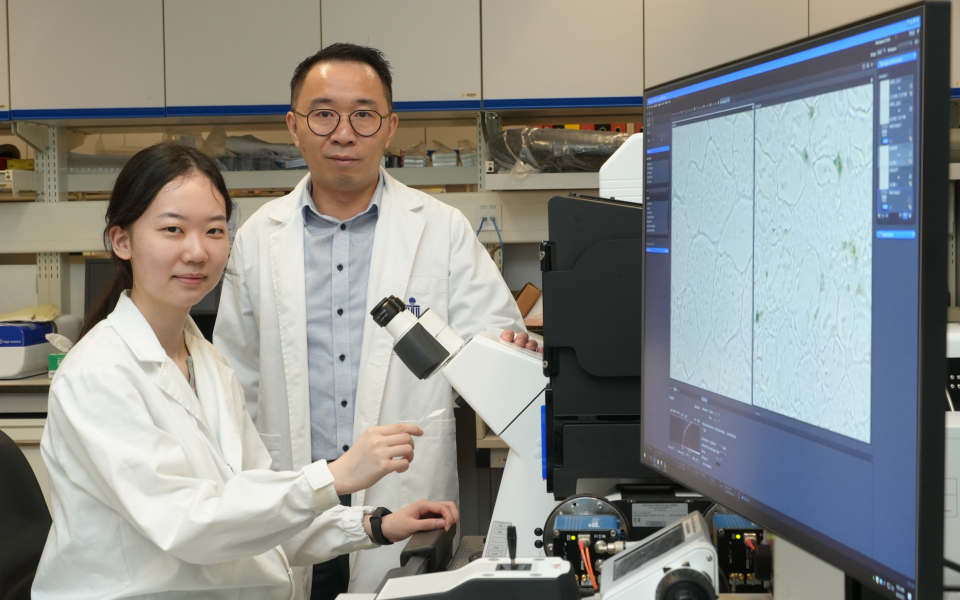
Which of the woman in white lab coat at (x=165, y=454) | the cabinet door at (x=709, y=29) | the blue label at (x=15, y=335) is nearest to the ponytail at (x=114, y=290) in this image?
the woman in white lab coat at (x=165, y=454)

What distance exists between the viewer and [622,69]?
108 inches

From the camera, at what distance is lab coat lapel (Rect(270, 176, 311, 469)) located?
169 centimetres

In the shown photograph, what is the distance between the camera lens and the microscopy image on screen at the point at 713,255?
2.25ft

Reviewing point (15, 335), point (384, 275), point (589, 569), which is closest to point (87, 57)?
point (15, 335)

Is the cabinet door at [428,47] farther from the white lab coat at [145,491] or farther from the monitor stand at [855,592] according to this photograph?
the monitor stand at [855,592]

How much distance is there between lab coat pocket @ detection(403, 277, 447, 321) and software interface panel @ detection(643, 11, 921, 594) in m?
0.98

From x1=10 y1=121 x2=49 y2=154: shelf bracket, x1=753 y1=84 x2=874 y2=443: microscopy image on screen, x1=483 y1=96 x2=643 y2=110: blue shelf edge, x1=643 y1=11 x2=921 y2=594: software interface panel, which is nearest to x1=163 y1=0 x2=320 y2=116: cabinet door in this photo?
x1=10 y1=121 x2=49 y2=154: shelf bracket

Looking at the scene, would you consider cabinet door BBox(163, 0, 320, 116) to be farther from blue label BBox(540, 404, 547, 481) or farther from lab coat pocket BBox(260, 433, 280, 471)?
blue label BBox(540, 404, 547, 481)

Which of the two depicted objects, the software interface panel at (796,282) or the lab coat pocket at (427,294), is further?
the lab coat pocket at (427,294)

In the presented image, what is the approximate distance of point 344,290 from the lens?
68.4 inches

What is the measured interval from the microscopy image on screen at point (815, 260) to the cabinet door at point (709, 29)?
2.22m

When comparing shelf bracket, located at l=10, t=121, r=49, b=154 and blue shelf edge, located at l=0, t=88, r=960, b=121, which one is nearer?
blue shelf edge, located at l=0, t=88, r=960, b=121

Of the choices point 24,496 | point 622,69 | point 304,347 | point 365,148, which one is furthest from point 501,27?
point 24,496

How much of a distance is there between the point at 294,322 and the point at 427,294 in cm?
30
